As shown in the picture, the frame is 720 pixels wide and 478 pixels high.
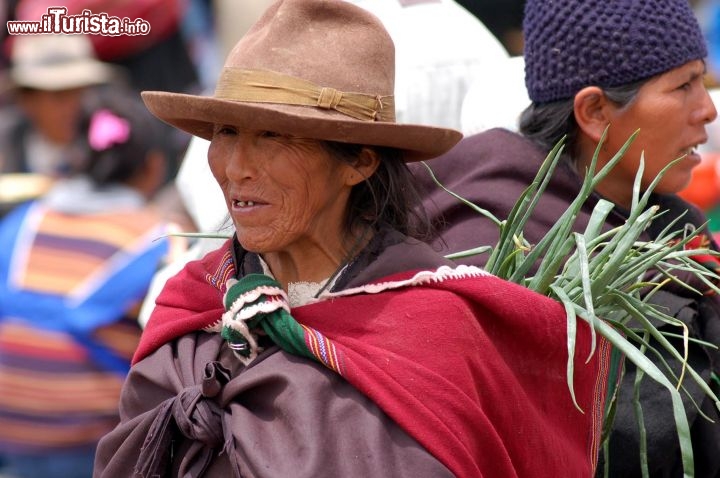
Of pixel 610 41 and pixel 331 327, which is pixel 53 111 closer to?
pixel 610 41

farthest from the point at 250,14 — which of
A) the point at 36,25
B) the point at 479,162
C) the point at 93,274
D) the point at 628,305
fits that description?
the point at 628,305

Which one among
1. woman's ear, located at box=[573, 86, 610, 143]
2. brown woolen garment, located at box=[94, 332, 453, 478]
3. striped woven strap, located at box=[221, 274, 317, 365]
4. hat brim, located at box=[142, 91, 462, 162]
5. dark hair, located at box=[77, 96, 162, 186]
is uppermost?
hat brim, located at box=[142, 91, 462, 162]

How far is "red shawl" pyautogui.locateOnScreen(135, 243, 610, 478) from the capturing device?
115 inches

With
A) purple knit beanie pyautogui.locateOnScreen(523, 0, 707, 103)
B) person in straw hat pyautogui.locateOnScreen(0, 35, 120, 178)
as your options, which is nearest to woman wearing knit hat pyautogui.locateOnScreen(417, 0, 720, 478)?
purple knit beanie pyautogui.locateOnScreen(523, 0, 707, 103)

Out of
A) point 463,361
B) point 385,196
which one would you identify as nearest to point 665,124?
point 385,196

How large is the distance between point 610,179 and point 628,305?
0.69 meters

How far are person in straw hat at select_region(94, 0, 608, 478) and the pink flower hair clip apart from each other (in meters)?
2.36

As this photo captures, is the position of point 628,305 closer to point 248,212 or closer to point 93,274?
point 248,212

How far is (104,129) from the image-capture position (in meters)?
5.52

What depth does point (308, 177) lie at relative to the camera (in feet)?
10.1

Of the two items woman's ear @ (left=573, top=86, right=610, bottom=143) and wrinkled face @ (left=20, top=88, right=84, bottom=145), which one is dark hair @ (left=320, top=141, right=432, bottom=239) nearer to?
woman's ear @ (left=573, top=86, right=610, bottom=143)

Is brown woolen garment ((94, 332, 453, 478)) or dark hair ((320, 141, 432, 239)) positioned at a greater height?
dark hair ((320, 141, 432, 239))

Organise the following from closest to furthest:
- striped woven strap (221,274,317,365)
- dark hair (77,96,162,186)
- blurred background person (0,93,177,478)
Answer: striped woven strap (221,274,317,365) → blurred background person (0,93,177,478) → dark hair (77,96,162,186)

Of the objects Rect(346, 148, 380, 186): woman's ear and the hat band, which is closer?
the hat band
